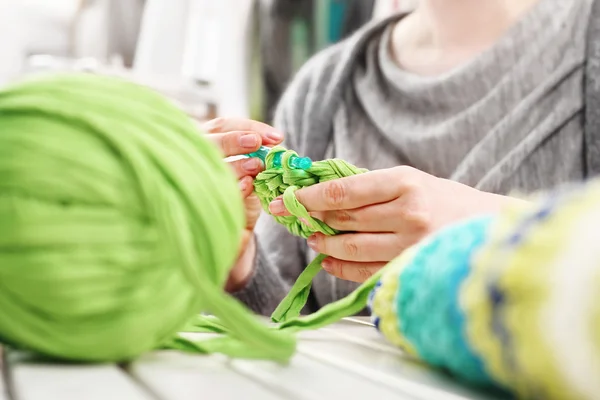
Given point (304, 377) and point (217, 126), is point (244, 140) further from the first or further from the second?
point (304, 377)

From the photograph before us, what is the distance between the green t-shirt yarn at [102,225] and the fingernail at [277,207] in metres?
0.21

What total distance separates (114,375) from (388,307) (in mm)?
130

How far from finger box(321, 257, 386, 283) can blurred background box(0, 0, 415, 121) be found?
73cm

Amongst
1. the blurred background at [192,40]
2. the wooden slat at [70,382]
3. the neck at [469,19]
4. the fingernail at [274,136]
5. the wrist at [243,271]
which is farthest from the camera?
the blurred background at [192,40]

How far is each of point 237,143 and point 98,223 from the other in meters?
0.29

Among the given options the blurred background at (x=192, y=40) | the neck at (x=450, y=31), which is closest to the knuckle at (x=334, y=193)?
the neck at (x=450, y=31)

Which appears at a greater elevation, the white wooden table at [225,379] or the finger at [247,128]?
the finger at [247,128]

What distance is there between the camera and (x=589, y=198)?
198 mm

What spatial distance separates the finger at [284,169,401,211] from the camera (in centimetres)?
44

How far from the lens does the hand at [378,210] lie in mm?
448

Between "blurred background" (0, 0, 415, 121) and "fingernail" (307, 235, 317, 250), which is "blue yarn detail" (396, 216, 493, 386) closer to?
"fingernail" (307, 235, 317, 250)

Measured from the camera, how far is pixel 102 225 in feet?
0.78

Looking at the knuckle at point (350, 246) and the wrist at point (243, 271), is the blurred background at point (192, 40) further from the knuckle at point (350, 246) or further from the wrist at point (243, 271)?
the knuckle at point (350, 246)

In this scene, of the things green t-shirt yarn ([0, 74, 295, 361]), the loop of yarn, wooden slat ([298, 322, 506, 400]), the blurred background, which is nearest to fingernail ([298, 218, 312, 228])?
the loop of yarn
